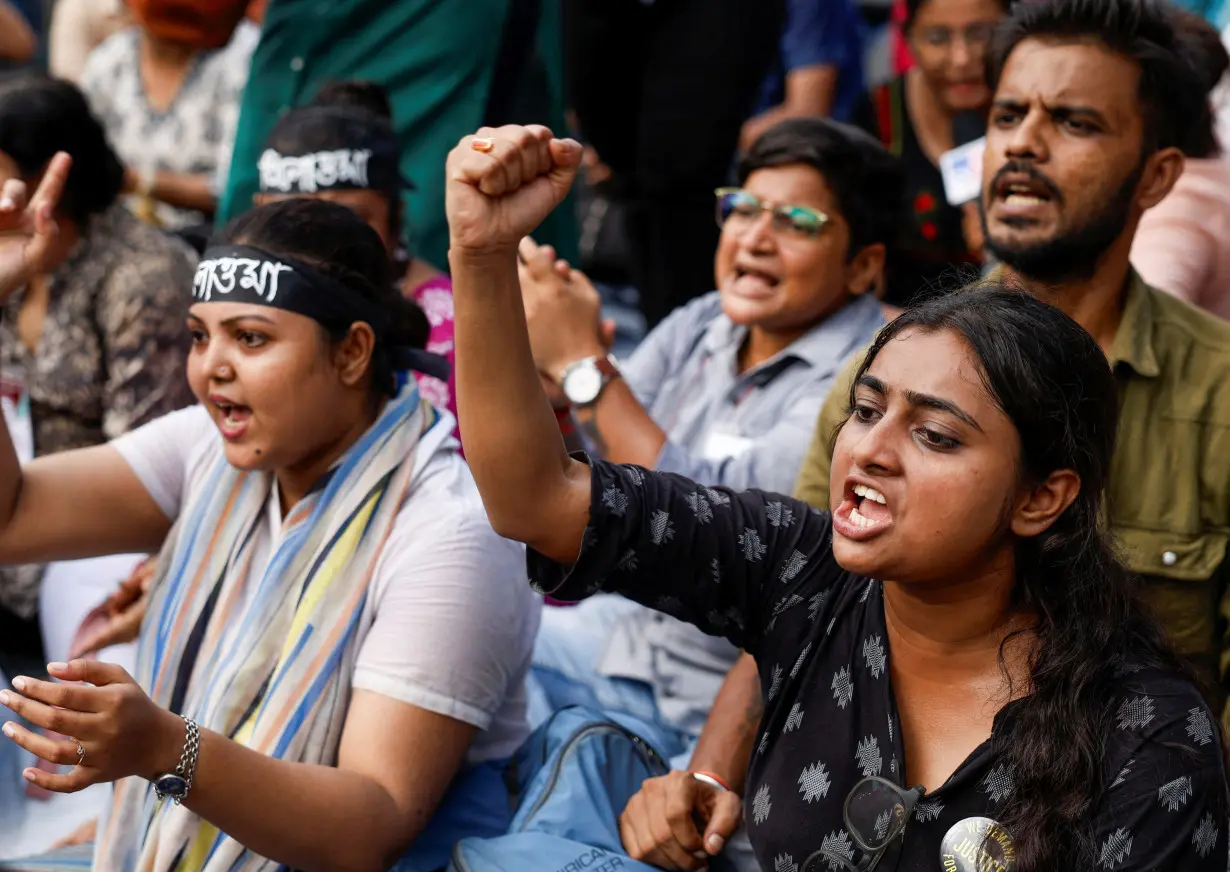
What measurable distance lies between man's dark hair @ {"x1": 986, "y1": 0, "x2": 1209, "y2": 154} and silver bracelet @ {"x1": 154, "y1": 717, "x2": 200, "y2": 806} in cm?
194

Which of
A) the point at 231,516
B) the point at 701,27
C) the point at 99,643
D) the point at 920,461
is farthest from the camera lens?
the point at 701,27

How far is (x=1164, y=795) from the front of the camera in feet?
5.95

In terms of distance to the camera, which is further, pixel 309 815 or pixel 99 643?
pixel 99 643

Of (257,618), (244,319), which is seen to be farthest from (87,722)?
(244,319)

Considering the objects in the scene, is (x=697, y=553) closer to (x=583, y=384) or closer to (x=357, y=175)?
(x=583, y=384)

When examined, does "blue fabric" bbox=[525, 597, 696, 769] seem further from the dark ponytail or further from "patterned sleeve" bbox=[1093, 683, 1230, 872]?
"patterned sleeve" bbox=[1093, 683, 1230, 872]

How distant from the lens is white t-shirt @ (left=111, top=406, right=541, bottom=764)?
2.38 metres

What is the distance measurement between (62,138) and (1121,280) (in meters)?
2.47

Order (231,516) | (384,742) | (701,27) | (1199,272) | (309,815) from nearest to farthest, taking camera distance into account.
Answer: (309,815), (384,742), (231,516), (1199,272), (701,27)

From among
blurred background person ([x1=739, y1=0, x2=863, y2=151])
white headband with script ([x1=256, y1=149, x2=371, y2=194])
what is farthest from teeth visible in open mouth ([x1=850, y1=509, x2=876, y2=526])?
blurred background person ([x1=739, y1=0, x2=863, y2=151])

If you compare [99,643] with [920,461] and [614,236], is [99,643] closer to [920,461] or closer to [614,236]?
[920,461]

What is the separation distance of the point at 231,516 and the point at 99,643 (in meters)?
0.49

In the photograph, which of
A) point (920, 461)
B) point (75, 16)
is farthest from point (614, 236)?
point (920, 461)

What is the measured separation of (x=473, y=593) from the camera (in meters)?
2.45
